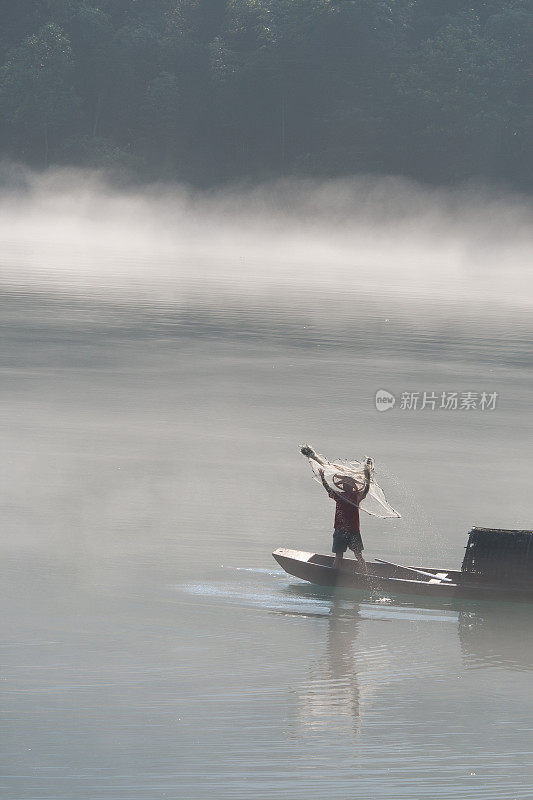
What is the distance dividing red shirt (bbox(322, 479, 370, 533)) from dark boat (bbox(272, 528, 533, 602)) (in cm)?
46

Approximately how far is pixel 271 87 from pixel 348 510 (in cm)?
11903

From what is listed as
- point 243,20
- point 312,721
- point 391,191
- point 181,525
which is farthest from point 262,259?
point 312,721

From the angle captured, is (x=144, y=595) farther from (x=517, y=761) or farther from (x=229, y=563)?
(x=517, y=761)

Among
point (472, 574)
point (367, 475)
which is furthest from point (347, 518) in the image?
point (472, 574)

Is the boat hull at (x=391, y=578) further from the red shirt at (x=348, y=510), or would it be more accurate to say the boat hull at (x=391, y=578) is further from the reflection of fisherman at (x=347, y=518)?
the red shirt at (x=348, y=510)

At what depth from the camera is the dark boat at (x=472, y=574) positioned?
16.6m

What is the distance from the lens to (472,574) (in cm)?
1680

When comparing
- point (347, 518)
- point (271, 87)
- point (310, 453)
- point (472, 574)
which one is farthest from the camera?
point (271, 87)

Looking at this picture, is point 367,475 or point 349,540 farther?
point 349,540

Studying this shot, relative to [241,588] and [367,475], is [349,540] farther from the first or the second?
[241,588]

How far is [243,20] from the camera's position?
13425 cm

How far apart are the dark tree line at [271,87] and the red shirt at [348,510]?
363 ft

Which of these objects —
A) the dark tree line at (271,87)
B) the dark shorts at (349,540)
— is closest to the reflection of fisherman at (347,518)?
the dark shorts at (349,540)

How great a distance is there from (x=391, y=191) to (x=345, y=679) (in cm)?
11872
